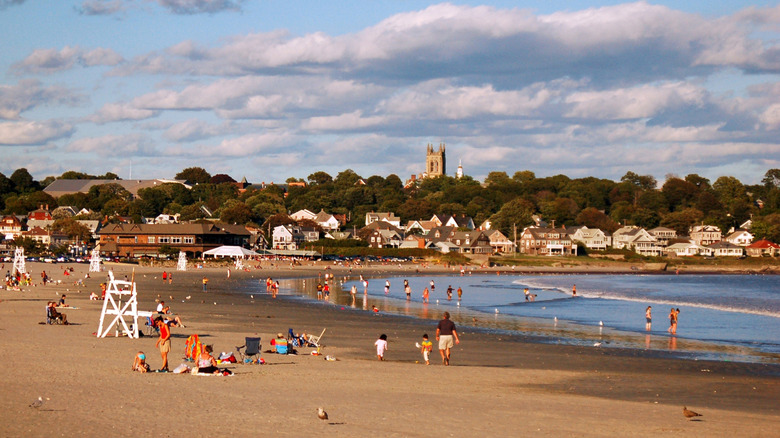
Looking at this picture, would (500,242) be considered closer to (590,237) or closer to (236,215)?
(590,237)

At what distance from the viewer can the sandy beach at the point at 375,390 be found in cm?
1167

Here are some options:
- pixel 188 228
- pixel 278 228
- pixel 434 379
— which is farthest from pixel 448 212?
pixel 434 379

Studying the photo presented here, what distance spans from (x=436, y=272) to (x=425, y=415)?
7406 centimetres

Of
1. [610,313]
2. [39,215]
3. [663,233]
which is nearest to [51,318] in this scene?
[610,313]

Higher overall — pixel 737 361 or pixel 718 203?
pixel 718 203

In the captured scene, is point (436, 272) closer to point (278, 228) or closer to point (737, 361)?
point (278, 228)

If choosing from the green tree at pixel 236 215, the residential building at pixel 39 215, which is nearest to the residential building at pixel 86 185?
the residential building at pixel 39 215

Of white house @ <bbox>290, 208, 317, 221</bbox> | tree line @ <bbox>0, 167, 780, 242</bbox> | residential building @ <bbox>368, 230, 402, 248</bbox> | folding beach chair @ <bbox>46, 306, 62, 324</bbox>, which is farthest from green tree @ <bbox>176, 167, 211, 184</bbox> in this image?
folding beach chair @ <bbox>46, 306, 62, 324</bbox>

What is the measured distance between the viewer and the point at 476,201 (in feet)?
536

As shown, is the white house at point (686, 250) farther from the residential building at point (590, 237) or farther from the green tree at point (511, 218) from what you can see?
the green tree at point (511, 218)

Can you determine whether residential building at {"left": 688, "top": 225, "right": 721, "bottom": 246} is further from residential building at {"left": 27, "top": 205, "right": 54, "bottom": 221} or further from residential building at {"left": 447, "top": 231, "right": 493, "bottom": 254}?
residential building at {"left": 27, "top": 205, "right": 54, "bottom": 221}

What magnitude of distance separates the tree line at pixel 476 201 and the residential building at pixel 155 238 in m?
28.7

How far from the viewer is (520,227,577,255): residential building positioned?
427ft

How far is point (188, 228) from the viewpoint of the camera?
99.5m
